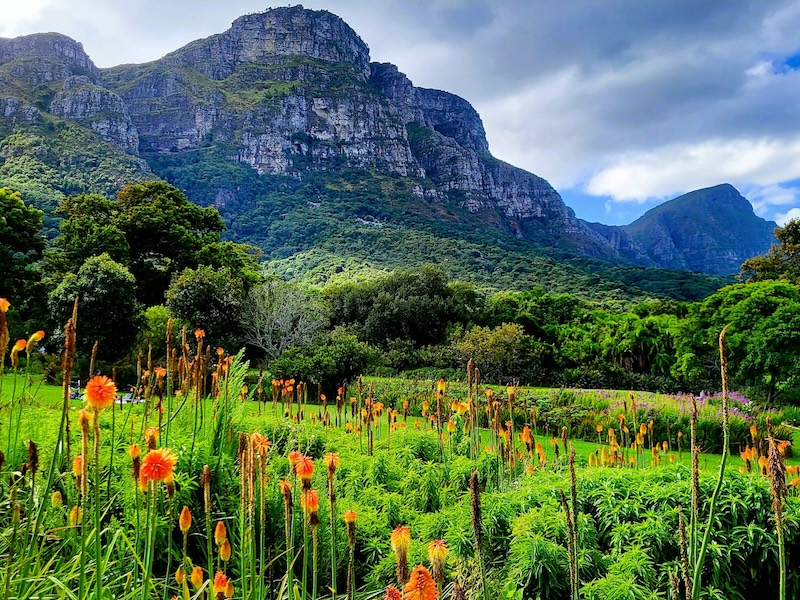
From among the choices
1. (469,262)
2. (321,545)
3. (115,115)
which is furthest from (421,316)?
(115,115)

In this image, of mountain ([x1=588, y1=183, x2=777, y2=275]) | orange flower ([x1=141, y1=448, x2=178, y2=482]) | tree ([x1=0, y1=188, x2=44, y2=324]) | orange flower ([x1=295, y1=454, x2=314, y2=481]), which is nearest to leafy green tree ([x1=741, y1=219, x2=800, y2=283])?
orange flower ([x1=295, y1=454, x2=314, y2=481])

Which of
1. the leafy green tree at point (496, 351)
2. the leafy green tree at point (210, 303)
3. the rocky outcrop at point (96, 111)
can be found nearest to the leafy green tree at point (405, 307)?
the leafy green tree at point (496, 351)

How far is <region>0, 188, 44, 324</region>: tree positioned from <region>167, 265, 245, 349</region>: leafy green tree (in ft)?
18.0

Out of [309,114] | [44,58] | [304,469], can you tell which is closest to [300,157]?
[309,114]

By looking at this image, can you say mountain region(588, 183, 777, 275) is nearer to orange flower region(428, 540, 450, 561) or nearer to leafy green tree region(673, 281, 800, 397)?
leafy green tree region(673, 281, 800, 397)

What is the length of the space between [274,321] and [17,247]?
10332 millimetres

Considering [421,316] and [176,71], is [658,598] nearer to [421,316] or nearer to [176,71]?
[421,316]

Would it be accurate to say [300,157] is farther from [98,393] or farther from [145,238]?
[98,393]

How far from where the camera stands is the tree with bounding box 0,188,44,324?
18.7m

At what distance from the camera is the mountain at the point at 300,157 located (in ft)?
177

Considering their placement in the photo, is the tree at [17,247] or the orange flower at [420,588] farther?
the tree at [17,247]

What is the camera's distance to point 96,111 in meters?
79.5

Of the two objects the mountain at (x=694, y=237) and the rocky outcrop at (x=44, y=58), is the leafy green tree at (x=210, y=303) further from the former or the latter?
the mountain at (x=694, y=237)

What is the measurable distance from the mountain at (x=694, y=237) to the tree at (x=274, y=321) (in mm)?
145697
